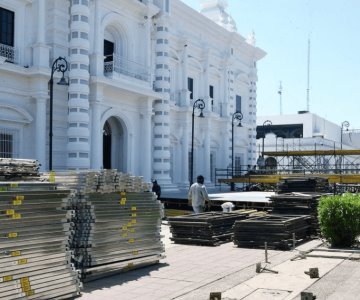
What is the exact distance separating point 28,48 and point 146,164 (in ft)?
28.5

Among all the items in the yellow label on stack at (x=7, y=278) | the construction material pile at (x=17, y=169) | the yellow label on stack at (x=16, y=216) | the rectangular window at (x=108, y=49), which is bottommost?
the yellow label on stack at (x=7, y=278)

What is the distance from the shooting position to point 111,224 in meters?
9.92

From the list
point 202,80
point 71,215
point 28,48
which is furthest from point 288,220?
point 202,80

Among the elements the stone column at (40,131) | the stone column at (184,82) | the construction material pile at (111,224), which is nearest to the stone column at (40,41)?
the stone column at (40,131)

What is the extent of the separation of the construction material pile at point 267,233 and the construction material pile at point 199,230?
0.65 m

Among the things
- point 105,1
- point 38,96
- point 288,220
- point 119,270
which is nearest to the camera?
point 119,270

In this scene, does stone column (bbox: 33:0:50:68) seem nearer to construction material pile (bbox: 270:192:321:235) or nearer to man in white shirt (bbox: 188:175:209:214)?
man in white shirt (bbox: 188:175:209:214)

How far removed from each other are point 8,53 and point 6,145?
3592 mm

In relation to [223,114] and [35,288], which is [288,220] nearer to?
[35,288]

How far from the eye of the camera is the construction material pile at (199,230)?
536 inches

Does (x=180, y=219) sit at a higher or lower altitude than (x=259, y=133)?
lower

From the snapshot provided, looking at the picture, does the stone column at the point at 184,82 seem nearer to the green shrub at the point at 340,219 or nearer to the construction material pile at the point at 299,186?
the construction material pile at the point at 299,186

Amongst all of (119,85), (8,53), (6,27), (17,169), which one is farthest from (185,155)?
(17,169)

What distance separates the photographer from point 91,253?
9344 millimetres
